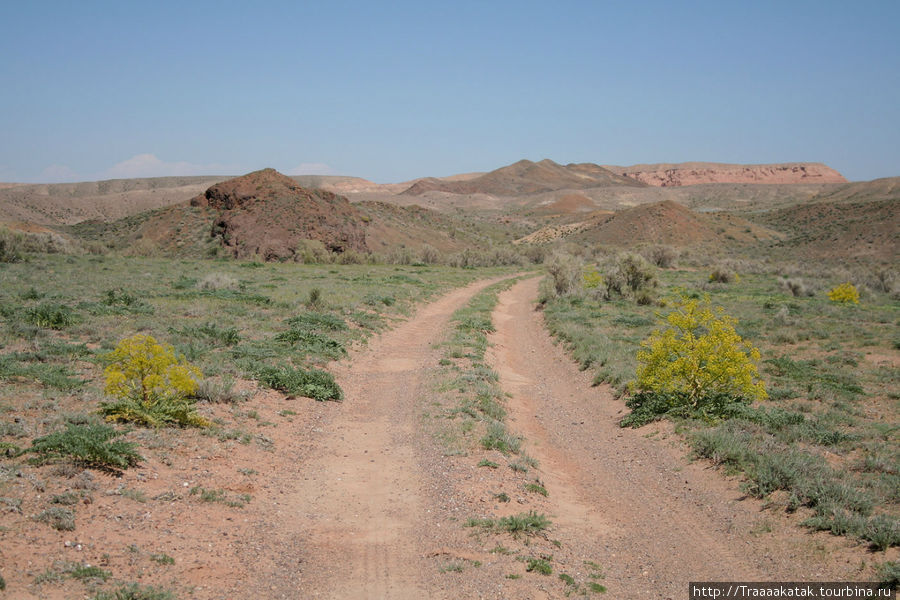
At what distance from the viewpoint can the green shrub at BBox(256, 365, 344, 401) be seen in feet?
33.7

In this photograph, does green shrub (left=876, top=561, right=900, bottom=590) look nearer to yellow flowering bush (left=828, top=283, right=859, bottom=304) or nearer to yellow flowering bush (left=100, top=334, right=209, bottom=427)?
yellow flowering bush (left=100, top=334, right=209, bottom=427)

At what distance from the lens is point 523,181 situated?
165375mm

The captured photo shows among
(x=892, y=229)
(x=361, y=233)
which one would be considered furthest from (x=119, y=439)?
(x=892, y=229)

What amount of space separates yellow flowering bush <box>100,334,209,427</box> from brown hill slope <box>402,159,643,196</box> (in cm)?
14130

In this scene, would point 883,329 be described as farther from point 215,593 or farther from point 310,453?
point 215,593

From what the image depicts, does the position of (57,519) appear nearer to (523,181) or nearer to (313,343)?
(313,343)

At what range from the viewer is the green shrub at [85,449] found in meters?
6.05

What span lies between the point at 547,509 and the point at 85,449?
5.06m

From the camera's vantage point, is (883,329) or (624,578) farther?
(883,329)

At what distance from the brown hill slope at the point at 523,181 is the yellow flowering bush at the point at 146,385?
141303mm

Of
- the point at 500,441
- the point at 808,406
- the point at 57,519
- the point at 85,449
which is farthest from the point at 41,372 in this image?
the point at 808,406

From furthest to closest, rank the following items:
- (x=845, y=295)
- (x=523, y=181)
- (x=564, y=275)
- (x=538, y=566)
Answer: (x=523, y=181) < (x=564, y=275) < (x=845, y=295) < (x=538, y=566)

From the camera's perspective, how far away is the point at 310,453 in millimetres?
8031

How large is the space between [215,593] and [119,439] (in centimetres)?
307
